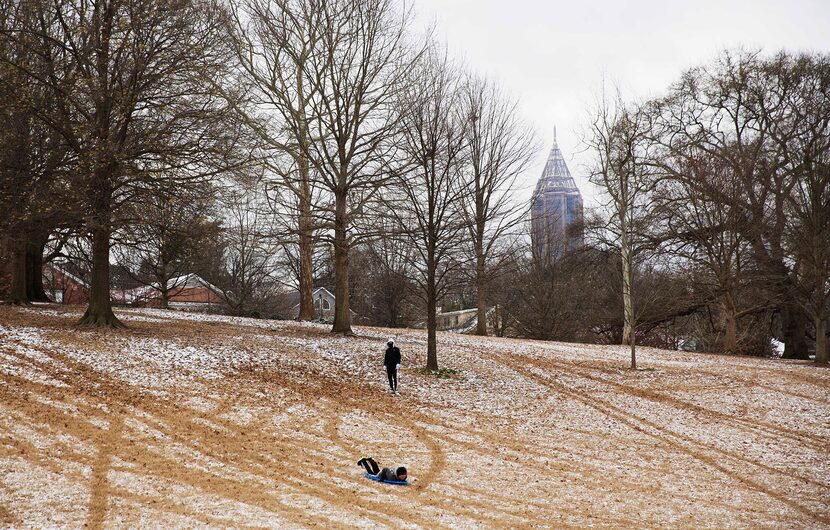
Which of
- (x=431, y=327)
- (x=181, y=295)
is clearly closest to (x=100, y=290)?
(x=431, y=327)

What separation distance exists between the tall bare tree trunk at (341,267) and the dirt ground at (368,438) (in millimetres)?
2561

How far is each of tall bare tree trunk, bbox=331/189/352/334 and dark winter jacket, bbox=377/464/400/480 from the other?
12412mm

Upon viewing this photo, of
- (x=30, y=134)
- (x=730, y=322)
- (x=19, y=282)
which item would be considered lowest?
(x=730, y=322)

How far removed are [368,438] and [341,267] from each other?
1081 cm

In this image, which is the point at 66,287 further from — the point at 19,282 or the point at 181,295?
the point at 19,282

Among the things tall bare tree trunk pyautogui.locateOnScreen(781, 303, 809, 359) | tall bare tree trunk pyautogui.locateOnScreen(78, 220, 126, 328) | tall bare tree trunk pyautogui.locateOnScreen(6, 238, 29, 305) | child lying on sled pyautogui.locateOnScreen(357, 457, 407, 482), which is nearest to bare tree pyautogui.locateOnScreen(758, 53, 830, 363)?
tall bare tree trunk pyautogui.locateOnScreen(781, 303, 809, 359)

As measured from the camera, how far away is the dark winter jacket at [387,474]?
344 inches

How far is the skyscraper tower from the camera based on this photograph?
31969 millimetres

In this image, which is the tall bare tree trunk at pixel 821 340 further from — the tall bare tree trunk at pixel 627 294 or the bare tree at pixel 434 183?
the bare tree at pixel 434 183

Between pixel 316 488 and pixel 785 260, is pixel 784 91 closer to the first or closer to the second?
pixel 785 260

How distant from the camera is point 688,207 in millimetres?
27516

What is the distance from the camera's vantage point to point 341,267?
21406 mm

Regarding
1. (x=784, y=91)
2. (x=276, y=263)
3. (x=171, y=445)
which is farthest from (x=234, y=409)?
(x=276, y=263)

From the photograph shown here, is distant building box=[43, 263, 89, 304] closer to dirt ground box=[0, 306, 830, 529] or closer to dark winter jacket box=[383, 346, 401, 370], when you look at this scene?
dirt ground box=[0, 306, 830, 529]
